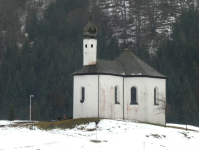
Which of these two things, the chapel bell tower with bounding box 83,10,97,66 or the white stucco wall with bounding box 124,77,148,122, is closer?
the white stucco wall with bounding box 124,77,148,122

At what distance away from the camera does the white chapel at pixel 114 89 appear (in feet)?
228

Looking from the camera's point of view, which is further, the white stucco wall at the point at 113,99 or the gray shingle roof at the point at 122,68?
the gray shingle roof at the point at 122,68

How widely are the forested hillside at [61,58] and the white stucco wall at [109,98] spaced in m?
17.3

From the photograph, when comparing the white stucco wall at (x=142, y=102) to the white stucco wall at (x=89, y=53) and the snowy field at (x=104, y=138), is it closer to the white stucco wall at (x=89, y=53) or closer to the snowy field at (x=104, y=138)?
the snowy field at (x=104, y=138)

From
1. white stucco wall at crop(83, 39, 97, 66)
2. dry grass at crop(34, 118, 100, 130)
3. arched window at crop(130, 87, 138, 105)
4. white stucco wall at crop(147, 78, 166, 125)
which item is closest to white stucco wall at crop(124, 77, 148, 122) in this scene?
arched window at crop(130, 87, 138, 105)

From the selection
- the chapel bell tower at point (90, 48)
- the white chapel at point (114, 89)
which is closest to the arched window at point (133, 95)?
the white chapel at point (114, 89)

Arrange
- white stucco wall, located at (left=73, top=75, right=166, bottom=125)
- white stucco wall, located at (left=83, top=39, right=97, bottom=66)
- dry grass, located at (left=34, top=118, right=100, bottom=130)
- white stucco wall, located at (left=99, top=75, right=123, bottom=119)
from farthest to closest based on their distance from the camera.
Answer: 1. white stucco wall, located at (left=83, top=39, right=97, bottom=66)
2. white stucco wall, located at (left=99, top=75, right=123, bottom=119)
3. white stucco wall, located at (left=73, top=75, right=166, bottom=125)
4. dry grass, located at (left=34, top=118, right=100, bottom=130)

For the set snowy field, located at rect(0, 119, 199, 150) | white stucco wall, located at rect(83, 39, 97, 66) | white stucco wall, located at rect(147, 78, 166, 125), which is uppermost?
white stucco wall, located at rect(83, 39, 97, 66)

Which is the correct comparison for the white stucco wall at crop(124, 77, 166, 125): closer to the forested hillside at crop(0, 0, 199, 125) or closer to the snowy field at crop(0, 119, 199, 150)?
the snowy field at crop(0, 119, 199, 150)

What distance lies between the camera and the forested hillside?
350ft

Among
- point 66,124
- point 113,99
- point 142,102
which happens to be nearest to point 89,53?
point 113,99

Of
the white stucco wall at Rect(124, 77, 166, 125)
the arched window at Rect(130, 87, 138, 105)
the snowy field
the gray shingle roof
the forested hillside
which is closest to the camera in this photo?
the snowy field

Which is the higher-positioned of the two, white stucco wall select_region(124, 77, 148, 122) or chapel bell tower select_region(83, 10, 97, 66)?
chapel bell tower select_region(83, 10, 97, 66)

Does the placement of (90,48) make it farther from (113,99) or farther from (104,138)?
(104,138)
